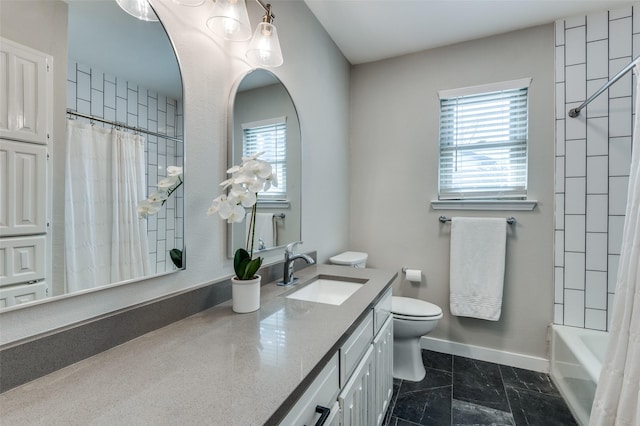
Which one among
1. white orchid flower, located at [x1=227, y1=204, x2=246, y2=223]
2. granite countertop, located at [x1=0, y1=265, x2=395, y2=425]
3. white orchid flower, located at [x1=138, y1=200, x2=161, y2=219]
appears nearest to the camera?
granite countertop, located at [x1=0, y1=265, x2=395, y2=425]

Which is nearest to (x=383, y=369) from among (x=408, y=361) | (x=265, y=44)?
(x=408, y=361)

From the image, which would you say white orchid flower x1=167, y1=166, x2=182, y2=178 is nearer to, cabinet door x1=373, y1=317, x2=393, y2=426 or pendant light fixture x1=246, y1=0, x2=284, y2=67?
pendant light fixture x1=246, y1=0, x2=284, y2=67

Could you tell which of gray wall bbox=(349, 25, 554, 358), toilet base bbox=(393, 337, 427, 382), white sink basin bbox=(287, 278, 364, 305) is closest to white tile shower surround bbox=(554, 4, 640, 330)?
gray wall bbox=(349, 25, 554, 358)

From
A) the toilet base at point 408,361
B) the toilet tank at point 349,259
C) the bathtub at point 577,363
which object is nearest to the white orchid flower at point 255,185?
the toilet tank at point 349,259

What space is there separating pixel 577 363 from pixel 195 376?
2089mm

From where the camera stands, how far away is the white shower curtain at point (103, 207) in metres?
0.75

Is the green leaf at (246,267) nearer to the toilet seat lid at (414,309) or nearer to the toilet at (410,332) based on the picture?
the toilet at (410,332)

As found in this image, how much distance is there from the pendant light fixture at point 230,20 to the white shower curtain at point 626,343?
164 cm

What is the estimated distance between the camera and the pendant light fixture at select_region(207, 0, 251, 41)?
3.62ft

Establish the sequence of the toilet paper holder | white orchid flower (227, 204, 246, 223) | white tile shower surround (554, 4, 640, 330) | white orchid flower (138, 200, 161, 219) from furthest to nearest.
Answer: the toilet paper holder < white tile shower surround (554, 4, 640, 330) < white orchid flower (227, 204, 246, 223) < white orchid flower (138, 200, 161, 219)

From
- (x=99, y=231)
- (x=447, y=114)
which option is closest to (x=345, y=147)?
(x=447, y=114)

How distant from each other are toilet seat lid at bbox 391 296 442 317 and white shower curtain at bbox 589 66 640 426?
872 mm

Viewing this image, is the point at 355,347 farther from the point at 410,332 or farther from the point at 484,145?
the point at 484,145

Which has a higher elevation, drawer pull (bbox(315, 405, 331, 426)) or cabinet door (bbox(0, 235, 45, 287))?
cabinet door (bbox(0, 235, 45, 287))
